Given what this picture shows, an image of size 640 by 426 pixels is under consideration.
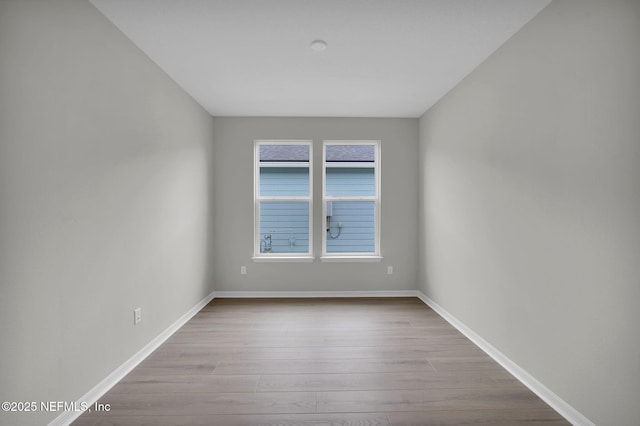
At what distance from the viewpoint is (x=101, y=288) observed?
2.10 m

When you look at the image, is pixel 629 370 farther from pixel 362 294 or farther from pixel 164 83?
pixel 164 83

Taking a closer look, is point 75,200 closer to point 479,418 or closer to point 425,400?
point 425,400

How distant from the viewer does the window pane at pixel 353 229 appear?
4.57 meters

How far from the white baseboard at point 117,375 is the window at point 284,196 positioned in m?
1.59

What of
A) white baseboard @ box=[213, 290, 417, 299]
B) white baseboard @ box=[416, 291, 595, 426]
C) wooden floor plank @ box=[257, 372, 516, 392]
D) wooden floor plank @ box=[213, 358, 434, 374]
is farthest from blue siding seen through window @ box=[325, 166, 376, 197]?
wooden floor plank @ box=[257, 372, 516, 392]

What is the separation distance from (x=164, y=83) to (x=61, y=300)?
2.13 m

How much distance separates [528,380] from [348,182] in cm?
307

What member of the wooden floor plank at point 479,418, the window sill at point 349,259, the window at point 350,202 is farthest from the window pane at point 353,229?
the wooden floor plank at point 479,418

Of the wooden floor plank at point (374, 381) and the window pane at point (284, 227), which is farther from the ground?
the window pane at point (284, 227)

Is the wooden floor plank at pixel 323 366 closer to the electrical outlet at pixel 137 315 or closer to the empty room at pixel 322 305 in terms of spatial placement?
the empty room at pixel 322 305

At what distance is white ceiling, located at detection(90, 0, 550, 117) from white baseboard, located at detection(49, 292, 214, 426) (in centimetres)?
250

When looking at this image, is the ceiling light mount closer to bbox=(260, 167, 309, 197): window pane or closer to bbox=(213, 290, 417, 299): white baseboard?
bbox=(260, 167, 309, 197): window pane

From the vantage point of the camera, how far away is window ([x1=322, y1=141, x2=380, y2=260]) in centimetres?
456

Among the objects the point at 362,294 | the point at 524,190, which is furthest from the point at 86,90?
the point at 362,294
